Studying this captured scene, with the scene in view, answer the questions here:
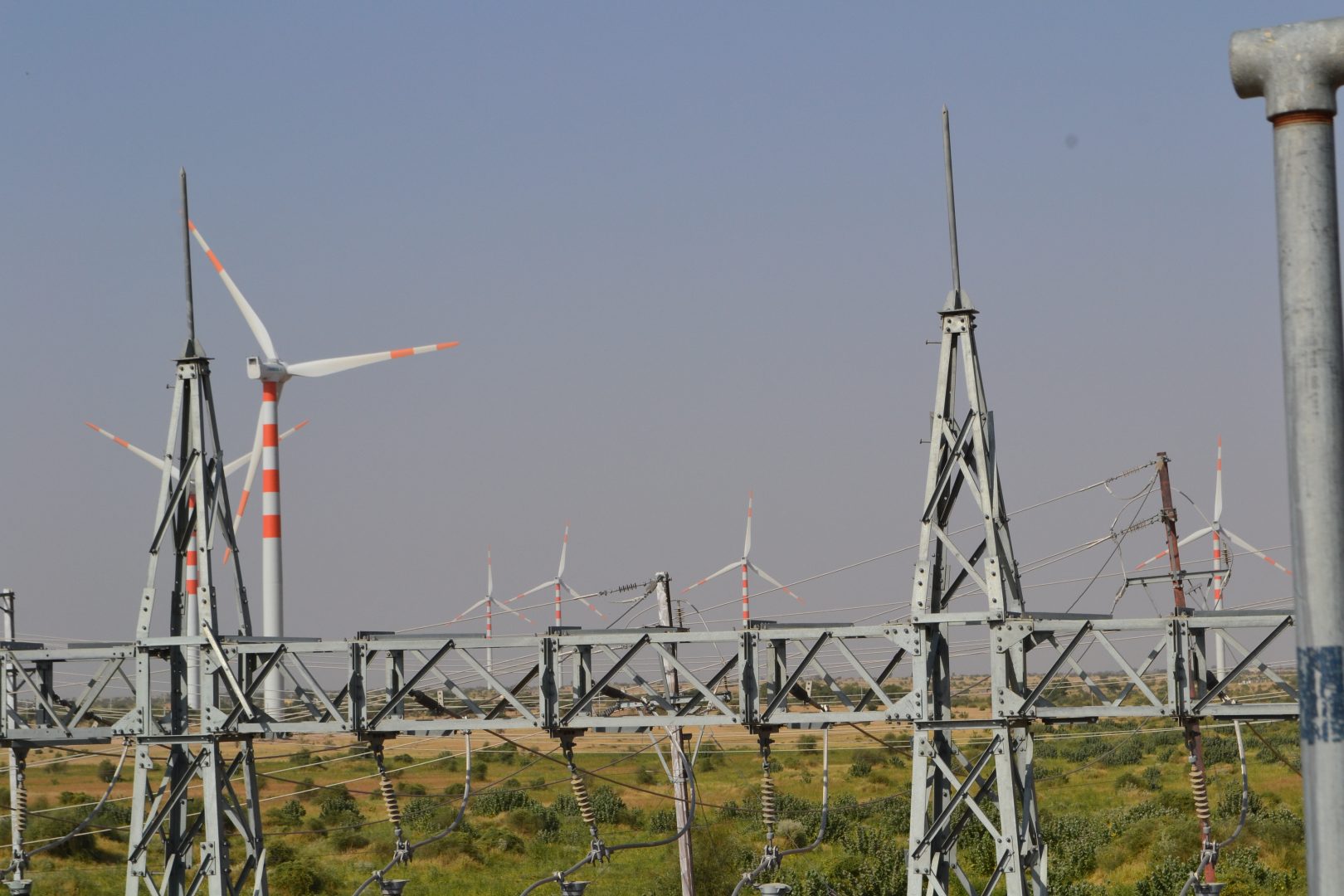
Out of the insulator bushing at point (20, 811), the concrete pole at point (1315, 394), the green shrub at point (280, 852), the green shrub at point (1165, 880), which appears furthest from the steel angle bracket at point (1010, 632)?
the green shrub at point (280, 852)

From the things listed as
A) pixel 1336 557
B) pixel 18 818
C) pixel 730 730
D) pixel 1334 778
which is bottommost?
pixel 730 730

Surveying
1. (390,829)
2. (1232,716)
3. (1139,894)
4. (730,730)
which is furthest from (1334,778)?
(730,730)

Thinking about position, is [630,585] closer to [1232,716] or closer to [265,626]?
[265,626]

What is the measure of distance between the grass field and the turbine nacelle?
9527mm

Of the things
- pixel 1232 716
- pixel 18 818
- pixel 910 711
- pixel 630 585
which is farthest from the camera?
pixel 630 585

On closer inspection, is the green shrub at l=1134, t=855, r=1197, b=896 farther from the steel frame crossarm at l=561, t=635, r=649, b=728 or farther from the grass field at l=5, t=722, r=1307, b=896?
the steel frame crossarm at l=561, t=635, r=649, b=728

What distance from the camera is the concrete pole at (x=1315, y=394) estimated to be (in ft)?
19.5

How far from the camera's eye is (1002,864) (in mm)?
20609

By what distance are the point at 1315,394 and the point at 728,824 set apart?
2245 inches

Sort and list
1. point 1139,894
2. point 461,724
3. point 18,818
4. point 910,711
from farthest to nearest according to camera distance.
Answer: point 1139,894 → point 18,818 → point 461,724 → point 910,711

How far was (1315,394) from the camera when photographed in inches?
236

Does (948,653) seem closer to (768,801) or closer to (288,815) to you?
(768,801)

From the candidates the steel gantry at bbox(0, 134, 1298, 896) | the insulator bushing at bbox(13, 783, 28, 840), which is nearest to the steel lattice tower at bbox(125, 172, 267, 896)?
the steel gantry at bbox(0, 134, 1298, 896)

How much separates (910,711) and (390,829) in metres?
47.0
